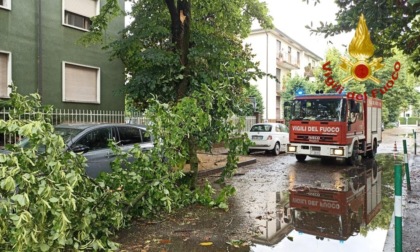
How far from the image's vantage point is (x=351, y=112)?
496 inches

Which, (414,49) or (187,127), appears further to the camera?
(414,49)

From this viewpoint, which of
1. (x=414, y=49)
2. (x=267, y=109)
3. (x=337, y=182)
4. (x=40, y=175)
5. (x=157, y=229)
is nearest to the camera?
(x=40, y=175)

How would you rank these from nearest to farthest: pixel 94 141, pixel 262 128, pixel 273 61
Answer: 1. pixel 94 141
2. pixel 262 128
3. pixel 273 61

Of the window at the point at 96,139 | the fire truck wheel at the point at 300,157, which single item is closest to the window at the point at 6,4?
the window at the point at 96,139

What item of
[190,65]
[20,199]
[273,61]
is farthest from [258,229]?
[273,61]

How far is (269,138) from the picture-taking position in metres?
16.8

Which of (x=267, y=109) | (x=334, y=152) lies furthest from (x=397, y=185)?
(x=267, y=109)

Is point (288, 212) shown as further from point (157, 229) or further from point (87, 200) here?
point (87, 200)

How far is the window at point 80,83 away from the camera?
14.7m

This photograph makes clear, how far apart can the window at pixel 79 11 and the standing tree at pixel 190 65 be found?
4.42m

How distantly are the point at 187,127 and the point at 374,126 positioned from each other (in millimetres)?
12529

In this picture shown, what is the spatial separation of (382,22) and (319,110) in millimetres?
6539

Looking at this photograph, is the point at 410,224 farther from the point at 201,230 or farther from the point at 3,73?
the point at 3,73

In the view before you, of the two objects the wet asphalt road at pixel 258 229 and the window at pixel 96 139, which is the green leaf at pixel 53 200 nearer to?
the wet asphalt road at pixel 258 229
